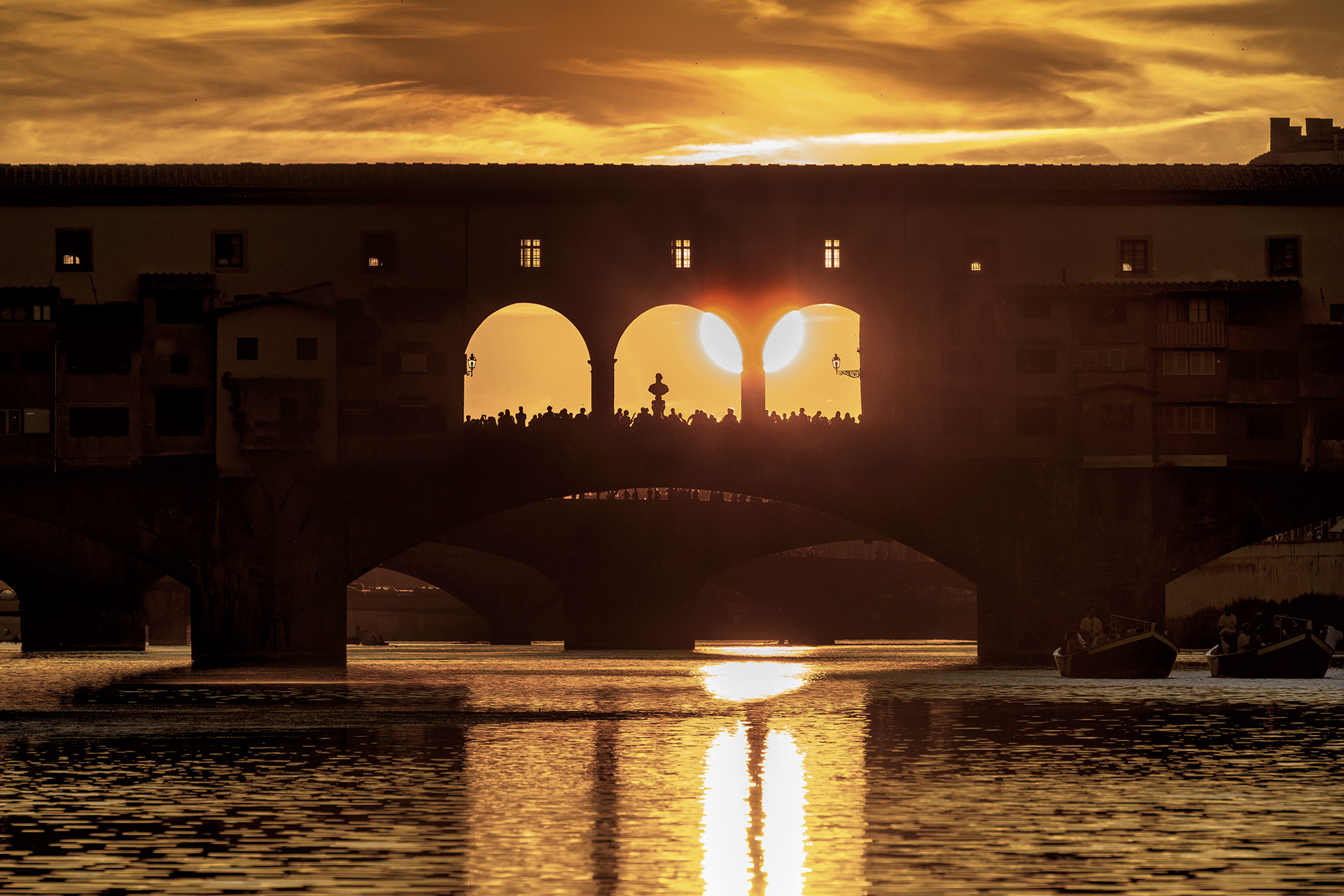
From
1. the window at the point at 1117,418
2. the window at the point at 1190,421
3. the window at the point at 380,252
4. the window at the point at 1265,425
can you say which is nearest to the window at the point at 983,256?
the window at the point at 1117,418

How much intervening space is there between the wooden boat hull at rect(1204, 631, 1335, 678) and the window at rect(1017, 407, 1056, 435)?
10.7 meters

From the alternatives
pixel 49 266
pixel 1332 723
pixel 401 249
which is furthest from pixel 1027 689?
pixel 49 266

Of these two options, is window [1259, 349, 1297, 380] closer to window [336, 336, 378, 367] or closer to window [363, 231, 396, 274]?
window [363, 231, 396, 274]

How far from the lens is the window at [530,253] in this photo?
197 feet

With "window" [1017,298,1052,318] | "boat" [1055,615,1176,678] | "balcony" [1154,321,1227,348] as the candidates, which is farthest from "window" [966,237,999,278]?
"boat" [1055,615,1176,678]

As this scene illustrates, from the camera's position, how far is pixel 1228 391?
2415 inches

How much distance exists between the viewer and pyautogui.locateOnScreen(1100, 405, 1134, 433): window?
201 ft

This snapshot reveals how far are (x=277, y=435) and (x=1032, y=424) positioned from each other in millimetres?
22946

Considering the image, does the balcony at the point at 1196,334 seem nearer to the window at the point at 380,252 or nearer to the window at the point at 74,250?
the window at the point at 380,252

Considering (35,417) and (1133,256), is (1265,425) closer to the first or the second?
(1133,256)

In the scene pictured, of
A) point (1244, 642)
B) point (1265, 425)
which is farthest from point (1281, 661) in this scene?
point (1265, 425)

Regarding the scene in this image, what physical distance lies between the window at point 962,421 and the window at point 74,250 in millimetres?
26384

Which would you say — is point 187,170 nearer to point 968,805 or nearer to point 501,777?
point 501,777

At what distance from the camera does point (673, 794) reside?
21.7m
